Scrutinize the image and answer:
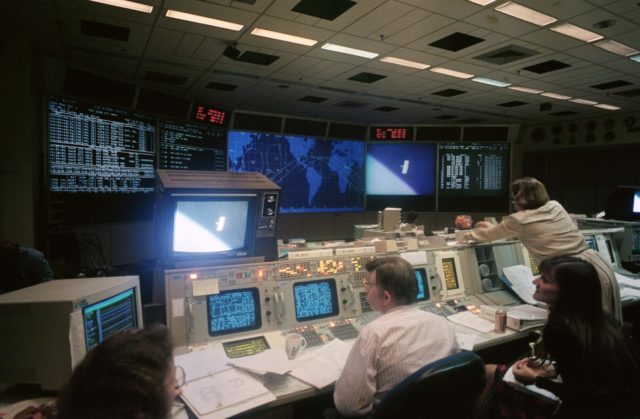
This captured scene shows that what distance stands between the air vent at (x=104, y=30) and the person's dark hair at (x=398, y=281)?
3508 millimetres

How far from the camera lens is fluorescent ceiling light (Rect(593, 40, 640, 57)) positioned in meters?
4.06

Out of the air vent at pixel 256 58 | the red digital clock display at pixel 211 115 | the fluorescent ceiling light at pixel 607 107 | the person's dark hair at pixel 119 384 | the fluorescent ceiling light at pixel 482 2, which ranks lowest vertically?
the person's dark hair at pixel 119 384

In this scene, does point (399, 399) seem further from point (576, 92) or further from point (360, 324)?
point (576, 92)

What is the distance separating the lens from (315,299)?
7.21ft

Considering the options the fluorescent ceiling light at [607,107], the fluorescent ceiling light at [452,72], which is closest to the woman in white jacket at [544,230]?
the fluorescent ceiling light at [452,72]

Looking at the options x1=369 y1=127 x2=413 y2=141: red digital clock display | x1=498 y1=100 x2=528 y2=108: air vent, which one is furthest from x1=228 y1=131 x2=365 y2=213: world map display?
x1=498 y1=100 x2=528 y2=108: air vent

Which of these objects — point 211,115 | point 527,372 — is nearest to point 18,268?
point 527,372

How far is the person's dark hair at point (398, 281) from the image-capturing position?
5.27 feet

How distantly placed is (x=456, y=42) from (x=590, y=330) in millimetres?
3403

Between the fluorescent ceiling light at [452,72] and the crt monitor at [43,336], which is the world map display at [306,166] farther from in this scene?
the crt monitor at [43,336]

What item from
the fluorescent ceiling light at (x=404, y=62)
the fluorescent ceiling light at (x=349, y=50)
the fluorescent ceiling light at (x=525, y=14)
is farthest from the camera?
the fluorescent ceiling light at (x=404, y=62)

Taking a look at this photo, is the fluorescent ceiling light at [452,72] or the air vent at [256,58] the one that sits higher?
the fluorescent ceiling light at [452,72]

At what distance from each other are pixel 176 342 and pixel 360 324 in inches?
37.3

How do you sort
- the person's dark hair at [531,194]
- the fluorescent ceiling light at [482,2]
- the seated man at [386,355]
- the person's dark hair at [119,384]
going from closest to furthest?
the person's dark hair at [119,384]
the seated man at [386,355]
the person's dark hair at [531,194]
the fluorescent ceiling light at [482,2]
